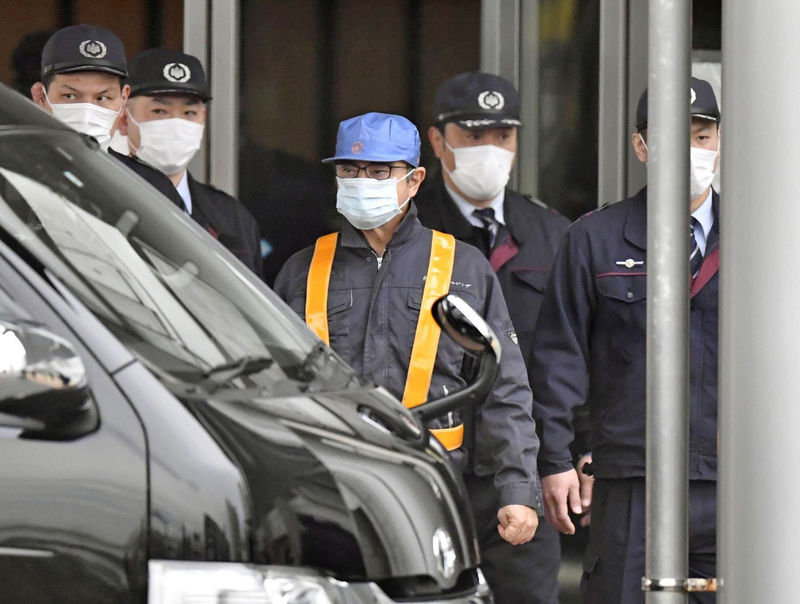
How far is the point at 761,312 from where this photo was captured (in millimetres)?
3346

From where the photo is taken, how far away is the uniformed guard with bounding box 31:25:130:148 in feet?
20.4

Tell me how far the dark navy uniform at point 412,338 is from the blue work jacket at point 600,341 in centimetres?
23

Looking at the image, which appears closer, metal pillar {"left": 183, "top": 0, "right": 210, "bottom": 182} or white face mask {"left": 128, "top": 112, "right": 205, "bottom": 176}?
white face mask {"left": 128, "top": 112, "right": 205, "bottom": 176}

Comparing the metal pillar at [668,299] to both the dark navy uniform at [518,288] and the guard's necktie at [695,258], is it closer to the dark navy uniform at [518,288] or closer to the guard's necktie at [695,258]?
the guard's necktie at [695,258]

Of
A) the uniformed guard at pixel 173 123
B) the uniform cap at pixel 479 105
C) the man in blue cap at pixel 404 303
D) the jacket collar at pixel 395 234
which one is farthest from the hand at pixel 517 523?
the uniform cap at pixel 479 105

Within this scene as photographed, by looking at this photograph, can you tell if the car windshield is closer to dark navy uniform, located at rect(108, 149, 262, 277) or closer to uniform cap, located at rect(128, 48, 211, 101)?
dark navy uniform, located at rect(108, 149, 262, 277)

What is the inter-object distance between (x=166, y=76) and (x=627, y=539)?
8.72 feet

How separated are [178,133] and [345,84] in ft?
5.22

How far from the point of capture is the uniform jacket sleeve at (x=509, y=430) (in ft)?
16.9

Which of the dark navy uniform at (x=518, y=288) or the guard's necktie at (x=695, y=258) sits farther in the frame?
the dark navy uniform at (x=518, y=288)

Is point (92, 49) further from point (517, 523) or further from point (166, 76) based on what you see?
point (517, 523)

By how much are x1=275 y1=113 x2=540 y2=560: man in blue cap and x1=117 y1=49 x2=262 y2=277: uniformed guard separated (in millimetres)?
1099

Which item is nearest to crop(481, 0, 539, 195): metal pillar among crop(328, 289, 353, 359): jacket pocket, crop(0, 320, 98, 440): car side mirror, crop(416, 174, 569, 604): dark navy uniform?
crop(416, 174, 569, 604): dark navy uniform

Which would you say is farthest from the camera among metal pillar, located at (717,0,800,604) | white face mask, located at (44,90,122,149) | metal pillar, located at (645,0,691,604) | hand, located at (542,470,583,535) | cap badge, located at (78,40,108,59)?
cap badge, located at (78,40,108,59)
